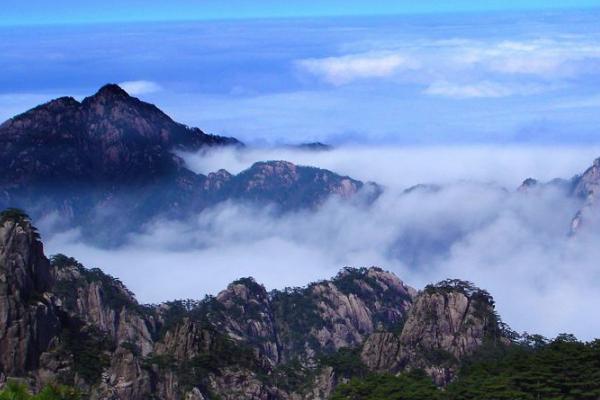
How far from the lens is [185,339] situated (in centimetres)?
10244

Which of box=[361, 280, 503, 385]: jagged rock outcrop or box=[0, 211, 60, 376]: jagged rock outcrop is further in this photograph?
box=[361, 280, 503, 385]: jagged rock outcrop

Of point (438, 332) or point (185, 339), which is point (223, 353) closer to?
point (185, 339)

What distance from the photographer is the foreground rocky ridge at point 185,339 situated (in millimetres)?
88062

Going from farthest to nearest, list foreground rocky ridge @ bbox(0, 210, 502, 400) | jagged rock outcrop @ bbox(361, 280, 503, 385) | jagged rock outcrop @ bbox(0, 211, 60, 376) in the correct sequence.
A: jagged rock outcrop @ bbox(361, 280, 503, 385)
foreground rocky ridge @ bbox(0, 210, 502, 400)
jagged rock outcrop @ bbox(0, 211, 60, 376)

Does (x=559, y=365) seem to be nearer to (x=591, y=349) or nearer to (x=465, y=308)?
(x=591, y=349)

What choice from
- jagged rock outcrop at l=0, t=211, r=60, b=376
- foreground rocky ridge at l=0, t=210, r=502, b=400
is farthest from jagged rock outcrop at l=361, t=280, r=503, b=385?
jagged rock outcrop at l=0, t=211, r=60, b=376

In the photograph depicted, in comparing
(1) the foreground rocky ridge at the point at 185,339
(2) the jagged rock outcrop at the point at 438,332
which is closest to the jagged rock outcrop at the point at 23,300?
(1) the foreground rocky ridge at the point at 185,339

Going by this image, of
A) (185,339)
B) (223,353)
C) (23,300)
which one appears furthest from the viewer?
(185,339)

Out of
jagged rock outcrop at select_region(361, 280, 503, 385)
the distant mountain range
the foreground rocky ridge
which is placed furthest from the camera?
jagged rock outcrop at select_region(361, 280, 503, 385)

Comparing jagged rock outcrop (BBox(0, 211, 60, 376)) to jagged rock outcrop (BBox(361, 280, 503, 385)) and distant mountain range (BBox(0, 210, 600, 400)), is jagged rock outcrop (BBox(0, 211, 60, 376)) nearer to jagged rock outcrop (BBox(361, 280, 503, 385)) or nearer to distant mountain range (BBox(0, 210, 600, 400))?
distant mountain range (BBox(0, 210, 600, 400))

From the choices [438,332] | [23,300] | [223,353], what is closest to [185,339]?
[223,353]

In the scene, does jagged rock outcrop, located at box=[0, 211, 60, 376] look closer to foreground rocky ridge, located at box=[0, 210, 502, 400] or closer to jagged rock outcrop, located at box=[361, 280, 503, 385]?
foreground rocky ridge, located at box=[0, 210, 502, 400]

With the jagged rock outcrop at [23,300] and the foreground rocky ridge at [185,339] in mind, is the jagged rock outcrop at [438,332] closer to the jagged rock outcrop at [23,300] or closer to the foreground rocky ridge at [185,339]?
the foreground rocky ridge at [185,339]

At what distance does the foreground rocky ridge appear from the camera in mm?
88062
